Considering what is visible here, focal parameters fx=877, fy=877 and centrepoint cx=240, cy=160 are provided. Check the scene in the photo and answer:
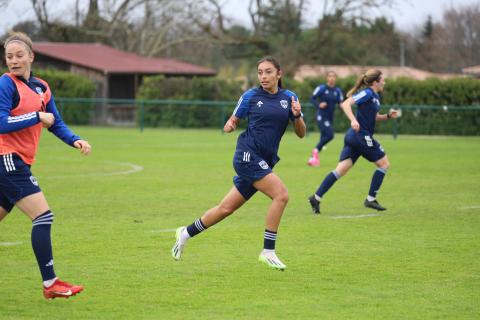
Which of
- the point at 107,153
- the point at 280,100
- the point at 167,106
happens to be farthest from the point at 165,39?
the point at 280,100

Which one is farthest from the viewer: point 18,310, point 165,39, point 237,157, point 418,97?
point 165,39

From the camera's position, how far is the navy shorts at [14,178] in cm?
659

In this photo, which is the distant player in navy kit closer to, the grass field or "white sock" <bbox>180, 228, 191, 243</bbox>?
the grass field

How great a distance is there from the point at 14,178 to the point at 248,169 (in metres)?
2.34

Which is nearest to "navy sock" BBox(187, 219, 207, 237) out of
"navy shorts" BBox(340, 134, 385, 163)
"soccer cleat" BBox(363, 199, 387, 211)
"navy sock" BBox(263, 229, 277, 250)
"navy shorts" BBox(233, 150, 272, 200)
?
"navy shorts" BBox(233, 150, 272, 200)

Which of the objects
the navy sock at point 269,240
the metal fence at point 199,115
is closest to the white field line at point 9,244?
the navy sock at point 269,240

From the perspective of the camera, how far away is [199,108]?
129 ft

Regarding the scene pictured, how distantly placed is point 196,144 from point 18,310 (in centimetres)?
2292

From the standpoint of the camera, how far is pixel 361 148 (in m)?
12.6

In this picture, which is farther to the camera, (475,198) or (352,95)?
(475,198)

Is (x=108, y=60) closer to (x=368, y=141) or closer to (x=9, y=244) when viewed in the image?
(x=368, y=141)

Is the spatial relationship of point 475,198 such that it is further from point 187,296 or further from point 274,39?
point 274,39

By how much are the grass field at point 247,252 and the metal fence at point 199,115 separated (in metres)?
17.4

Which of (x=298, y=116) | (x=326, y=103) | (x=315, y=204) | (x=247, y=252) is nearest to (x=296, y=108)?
(x=298, y=116)
